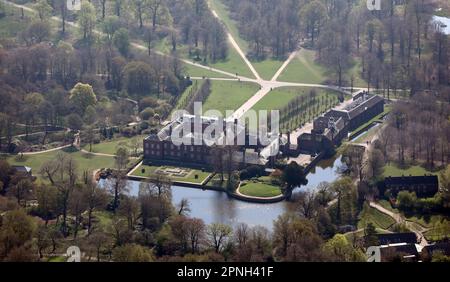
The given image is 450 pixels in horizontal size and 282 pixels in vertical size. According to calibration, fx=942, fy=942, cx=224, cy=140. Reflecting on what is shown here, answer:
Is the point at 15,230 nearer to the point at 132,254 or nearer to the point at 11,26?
the point at 132,254

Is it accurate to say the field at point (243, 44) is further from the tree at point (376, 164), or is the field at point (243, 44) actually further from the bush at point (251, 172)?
the tree at point (376, 164)

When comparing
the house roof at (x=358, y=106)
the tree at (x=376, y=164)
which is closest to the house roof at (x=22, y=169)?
the tree at (x=376, y=164)

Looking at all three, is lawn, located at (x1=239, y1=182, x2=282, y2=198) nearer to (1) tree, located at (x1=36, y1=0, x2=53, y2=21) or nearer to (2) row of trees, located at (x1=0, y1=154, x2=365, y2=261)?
(2) row of trees, located at (x1=0, y1=154, x2=365, y2=261)

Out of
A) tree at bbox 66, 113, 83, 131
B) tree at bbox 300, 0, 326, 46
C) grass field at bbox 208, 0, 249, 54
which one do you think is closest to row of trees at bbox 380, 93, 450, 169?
tree at bbox 66, 113, 83, 131

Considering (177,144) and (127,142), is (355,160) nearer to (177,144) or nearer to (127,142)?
(177,144)

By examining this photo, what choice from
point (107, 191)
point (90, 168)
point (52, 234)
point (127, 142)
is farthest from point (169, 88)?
point (52, 234)
